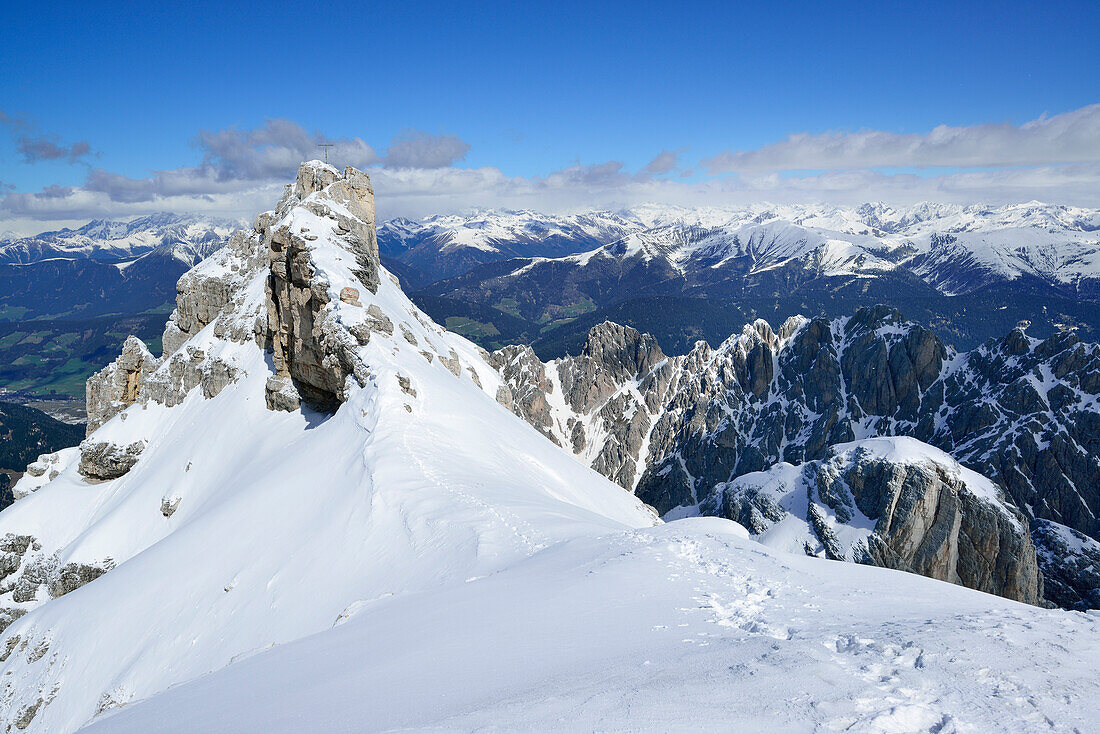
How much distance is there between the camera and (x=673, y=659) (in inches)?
437

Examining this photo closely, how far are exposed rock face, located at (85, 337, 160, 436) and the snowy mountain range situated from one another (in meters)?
0.38

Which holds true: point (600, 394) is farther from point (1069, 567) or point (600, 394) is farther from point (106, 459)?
point (106, 459)

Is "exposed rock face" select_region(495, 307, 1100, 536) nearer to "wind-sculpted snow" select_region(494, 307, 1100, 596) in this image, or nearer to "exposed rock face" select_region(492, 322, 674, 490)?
"wind-sculpted snow" select_region(494, 307, 1100, 596)

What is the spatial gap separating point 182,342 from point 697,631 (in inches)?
3885

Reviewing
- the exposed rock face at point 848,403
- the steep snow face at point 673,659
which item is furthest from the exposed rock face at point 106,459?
the exposed rock face at point 848,403

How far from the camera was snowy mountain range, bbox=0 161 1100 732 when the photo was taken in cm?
980

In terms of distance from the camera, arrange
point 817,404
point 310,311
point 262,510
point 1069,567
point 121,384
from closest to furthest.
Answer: point 262,510, point 310,311, point 1069,567, point 121,384, point 817,404

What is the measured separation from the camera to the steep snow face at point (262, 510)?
25469 mm

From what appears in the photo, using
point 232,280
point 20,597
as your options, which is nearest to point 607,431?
point 232,280

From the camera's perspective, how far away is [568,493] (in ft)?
146

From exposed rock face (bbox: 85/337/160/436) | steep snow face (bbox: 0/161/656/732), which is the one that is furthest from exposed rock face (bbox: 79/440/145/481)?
exposed rock face (bbox: 85/337/160/436)

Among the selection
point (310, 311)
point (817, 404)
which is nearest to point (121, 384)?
point (310, 311)

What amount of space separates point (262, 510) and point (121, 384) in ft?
218

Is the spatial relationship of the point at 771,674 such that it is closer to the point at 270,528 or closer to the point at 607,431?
the point at 270,528
